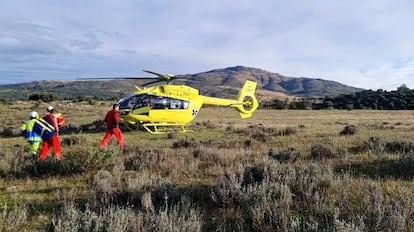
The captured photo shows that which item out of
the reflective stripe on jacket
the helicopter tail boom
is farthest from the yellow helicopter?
the reflective stripe on jacket

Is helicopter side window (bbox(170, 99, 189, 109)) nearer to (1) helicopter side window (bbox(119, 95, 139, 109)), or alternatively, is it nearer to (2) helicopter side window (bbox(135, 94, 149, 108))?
(2) helicopter side window (bbox(135, 94, 149, 108))

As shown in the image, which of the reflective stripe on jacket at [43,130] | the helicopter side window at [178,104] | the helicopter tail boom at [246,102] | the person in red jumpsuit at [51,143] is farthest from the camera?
the helicopter tail boom at [246,102]

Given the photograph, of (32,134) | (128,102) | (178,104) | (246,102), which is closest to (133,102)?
(128,102)

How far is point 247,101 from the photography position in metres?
27.5

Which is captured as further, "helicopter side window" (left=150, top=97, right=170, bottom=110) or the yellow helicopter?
"helicopter side window" (left=150, top=97, right=170, bottom=110)

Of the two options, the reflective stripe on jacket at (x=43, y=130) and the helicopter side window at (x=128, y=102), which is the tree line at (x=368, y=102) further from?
the reflective stripe on jacket at (x=43, y=130)

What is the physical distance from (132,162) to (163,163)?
85cm

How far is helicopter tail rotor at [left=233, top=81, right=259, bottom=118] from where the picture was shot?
2697 centimetres

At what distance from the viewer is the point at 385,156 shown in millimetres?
9031

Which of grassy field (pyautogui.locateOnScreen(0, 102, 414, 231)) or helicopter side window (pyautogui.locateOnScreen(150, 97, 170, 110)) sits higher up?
helicopter side window (pyautogui.locateOnScreen(150, 97, 170, 110))

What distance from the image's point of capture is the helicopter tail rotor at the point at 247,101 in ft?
88.5

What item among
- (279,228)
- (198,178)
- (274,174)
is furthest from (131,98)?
(279,228)

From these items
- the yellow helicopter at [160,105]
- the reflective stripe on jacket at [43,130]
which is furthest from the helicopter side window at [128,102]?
the reflective stripe on jacket at [43,130]

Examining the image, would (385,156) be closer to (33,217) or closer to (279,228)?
(279,228)
